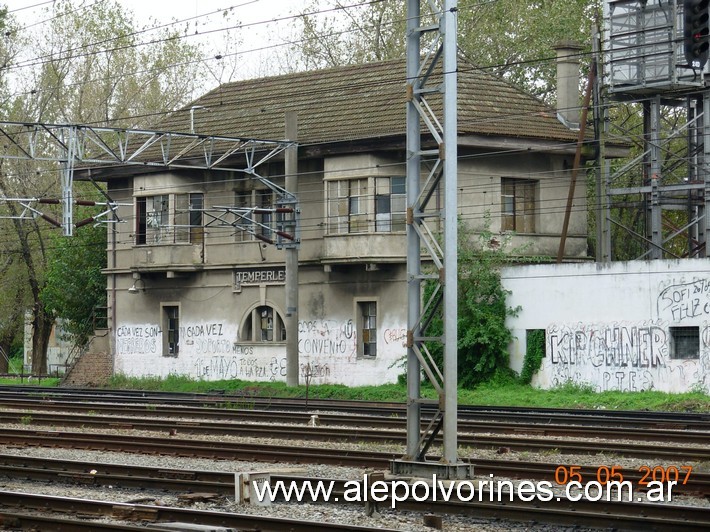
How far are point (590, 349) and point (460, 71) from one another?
35.0 feet

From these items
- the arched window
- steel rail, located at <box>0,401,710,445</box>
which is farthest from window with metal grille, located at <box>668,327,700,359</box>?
the arched window

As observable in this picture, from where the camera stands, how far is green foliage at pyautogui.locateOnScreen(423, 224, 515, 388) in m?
33.9

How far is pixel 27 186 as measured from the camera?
2071 inches

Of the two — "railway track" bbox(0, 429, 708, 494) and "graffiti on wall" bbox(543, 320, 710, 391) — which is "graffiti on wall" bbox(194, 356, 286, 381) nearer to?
"graffiti on wall" bbox(543, 320, 710, 391)

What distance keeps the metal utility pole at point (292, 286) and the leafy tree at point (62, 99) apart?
1674 centimetres

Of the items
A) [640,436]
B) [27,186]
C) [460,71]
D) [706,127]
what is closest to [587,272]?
[706,127]

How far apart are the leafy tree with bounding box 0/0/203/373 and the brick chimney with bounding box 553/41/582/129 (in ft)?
61.0

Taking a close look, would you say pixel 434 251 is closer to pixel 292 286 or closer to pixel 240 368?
pixel 292 286

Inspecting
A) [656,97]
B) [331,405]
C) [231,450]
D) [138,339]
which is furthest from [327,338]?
[231,450]

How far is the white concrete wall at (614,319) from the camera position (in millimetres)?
30531

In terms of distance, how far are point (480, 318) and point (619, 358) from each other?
4152 millimetres

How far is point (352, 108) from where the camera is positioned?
39.7 meters

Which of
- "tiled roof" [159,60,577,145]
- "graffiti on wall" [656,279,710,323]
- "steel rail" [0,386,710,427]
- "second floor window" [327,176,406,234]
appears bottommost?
"steel rail" [0,386,710,427]

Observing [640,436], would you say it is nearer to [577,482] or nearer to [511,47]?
[577,482]
